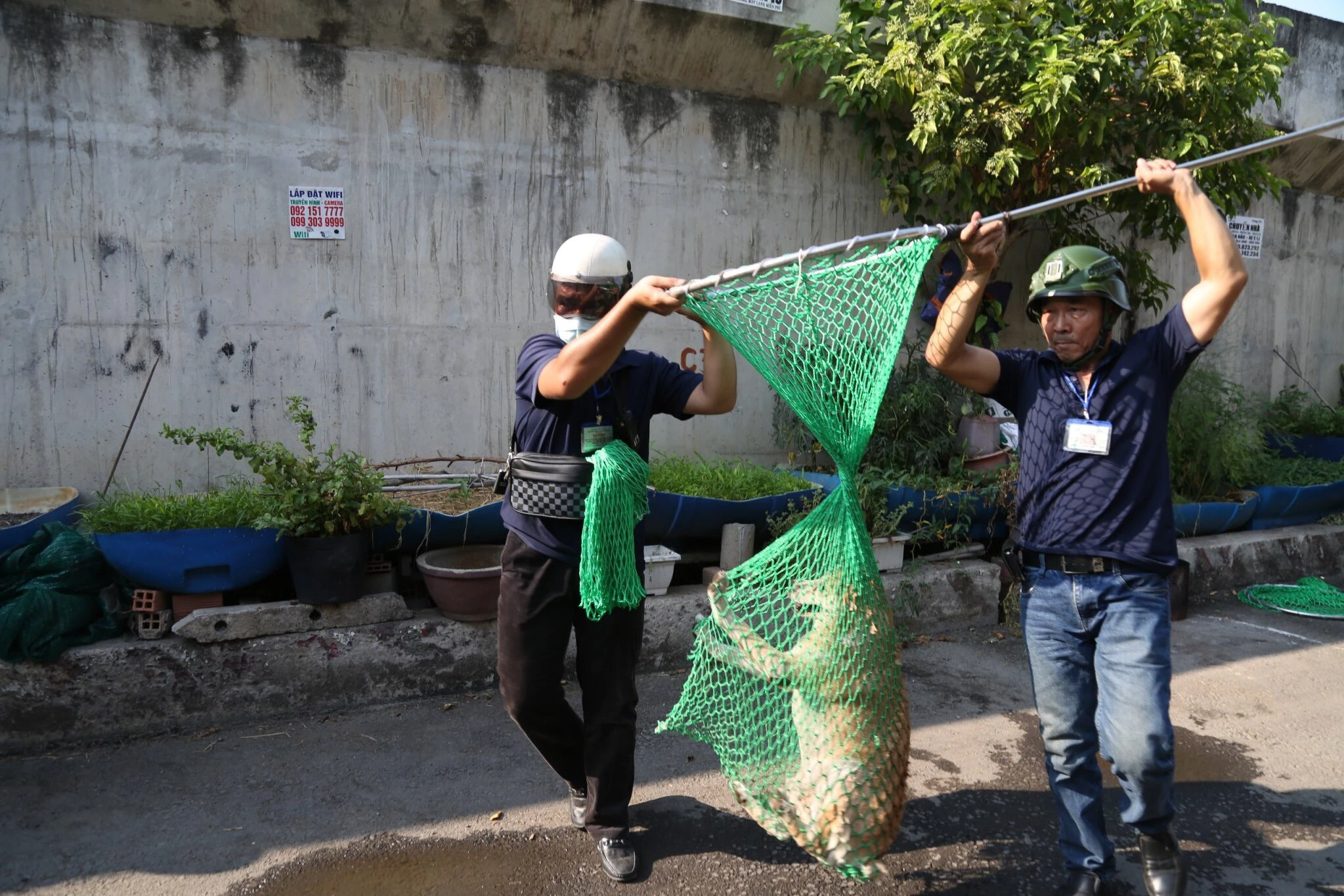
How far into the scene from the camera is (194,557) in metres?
4.15

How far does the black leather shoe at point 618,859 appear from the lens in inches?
119

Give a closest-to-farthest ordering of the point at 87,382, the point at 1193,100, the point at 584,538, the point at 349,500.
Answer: the point at 584,538, the point at 349,500, the point at 87,382, the point at 1193,100

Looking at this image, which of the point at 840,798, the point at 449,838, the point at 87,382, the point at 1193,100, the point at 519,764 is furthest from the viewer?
the point at 1193,100

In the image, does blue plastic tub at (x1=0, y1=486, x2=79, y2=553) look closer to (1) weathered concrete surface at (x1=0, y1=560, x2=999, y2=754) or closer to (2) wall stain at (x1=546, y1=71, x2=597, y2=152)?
(1) weathered concrete surface at (x1=0, y1=560, x2=999, y2=754)

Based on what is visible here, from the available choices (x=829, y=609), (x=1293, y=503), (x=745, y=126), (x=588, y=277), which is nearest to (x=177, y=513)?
(x=588, y=277)

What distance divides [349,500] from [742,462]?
270 cm

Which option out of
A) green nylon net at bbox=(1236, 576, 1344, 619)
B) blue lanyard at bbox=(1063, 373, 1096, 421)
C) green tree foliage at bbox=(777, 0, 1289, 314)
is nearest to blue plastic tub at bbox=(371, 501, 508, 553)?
blue lanyard at bbox=(1063, 373, 1096, 421)

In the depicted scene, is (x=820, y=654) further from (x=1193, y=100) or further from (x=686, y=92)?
(x=1193, y=100)

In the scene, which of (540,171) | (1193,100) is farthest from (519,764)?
(1193,100)

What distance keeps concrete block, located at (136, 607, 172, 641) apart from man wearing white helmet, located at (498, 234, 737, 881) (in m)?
1.99

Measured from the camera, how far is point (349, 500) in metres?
4.30

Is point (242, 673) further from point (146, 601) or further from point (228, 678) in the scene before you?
point (146, 601)

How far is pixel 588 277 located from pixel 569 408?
0.41 metres

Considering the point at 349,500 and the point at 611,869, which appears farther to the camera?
the point at 349,500
